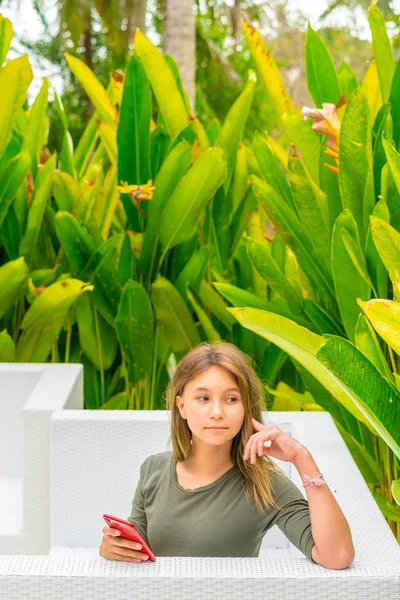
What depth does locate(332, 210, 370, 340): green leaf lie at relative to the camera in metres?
1.88

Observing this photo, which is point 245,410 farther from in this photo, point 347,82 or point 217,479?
point 347,82

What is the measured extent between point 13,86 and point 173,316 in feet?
2.46

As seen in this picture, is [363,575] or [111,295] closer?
[363,575]

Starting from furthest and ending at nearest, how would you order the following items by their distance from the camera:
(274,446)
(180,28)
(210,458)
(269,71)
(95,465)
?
(180,28), (269,71), (95,465), (210,458), (274,446)

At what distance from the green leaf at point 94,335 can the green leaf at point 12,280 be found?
21 centimetres

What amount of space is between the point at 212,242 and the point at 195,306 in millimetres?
266

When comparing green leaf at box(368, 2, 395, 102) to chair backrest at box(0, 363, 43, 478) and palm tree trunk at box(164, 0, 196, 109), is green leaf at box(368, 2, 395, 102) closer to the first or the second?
chair backrest at box(0, 363, 43, 478)

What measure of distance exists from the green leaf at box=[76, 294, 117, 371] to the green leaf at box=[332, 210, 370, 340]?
0.86 m

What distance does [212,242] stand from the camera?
276 cm

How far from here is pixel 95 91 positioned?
2.79 m

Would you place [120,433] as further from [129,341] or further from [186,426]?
[129,341]

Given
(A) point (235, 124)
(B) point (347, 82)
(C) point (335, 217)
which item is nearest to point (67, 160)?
(A) point (235, 124)

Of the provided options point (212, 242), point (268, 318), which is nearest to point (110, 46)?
point (212, 242)

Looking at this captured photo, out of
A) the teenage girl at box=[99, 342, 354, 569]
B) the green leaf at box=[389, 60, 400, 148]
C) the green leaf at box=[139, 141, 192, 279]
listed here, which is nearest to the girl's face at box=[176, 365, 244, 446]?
the teenage girl at box=[99, 342, 354, 569]
